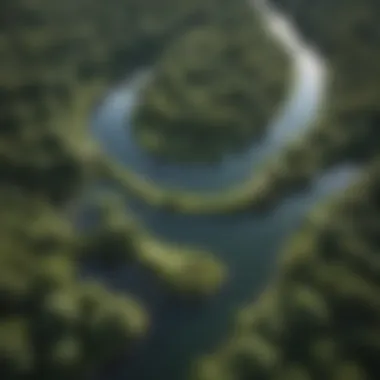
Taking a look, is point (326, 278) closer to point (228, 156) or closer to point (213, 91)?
point (228, 156)

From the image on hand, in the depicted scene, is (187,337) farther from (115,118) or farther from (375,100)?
(375,100)

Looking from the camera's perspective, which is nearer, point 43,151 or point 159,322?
point 159,322

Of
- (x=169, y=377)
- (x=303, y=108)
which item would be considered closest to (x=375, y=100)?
(x=303, y=108)

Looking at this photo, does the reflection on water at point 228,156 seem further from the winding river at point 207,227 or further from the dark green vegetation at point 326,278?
the dark green vegetation at point 326,278

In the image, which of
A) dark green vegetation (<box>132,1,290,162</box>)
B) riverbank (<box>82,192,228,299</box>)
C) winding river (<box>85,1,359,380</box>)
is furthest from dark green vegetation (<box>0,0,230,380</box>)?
dark green vegetation (<box>132,1,290,162</box>)

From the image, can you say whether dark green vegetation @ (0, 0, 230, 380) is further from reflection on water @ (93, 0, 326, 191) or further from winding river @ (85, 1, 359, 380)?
reflection on water @ (93, 0, 326, 191)

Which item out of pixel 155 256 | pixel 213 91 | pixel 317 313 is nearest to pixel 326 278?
pixel 317 313

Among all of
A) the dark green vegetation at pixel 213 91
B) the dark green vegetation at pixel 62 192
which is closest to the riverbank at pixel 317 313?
the dark green vegetation at pixel 62 192

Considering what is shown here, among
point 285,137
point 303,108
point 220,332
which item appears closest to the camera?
point 220,332
